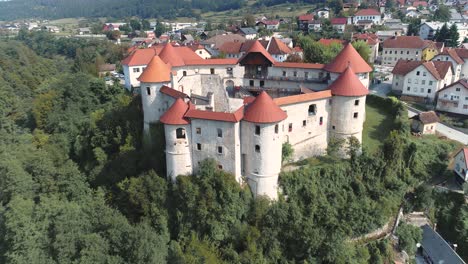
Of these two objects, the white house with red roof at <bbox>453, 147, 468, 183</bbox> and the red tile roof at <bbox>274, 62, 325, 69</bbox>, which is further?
the red tile roof at <bbox>274, 62, 325, 69</bbox>

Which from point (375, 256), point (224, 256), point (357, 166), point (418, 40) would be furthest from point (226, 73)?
point (418, 40)


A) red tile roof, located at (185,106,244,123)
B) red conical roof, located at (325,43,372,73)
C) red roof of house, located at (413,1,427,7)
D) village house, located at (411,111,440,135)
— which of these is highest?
red roof of house, located at (413,1,427,7)

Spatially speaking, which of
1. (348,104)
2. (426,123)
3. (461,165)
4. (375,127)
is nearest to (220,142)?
(348,104)

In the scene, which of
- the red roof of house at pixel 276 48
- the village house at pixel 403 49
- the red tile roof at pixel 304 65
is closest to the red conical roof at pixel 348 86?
the red tile roof at pixel 304 65

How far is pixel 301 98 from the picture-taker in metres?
38.6

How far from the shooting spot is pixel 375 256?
3612cm

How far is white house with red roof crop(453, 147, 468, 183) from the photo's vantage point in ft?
134

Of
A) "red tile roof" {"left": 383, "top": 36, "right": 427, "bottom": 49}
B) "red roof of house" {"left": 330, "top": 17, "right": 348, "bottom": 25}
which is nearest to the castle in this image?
"red tile roof" {"left": 383, "top": 36, "right": 427, "bottom": 49}

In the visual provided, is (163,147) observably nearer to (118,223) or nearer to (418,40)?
(118,223)

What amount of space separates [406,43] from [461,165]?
5414cm

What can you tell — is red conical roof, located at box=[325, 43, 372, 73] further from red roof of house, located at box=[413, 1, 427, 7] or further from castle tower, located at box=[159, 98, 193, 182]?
red roof of house, located at box=[413, 1, 427, 7]

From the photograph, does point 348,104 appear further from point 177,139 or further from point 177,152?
point 177,152

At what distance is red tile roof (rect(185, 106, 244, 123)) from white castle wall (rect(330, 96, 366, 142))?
1254cm

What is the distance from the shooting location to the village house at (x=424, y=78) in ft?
205
